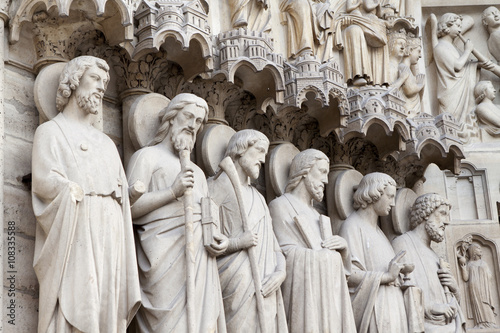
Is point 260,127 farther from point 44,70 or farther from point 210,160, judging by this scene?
point 44,70

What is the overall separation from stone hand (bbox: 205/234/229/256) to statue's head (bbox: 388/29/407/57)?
11.2 feet

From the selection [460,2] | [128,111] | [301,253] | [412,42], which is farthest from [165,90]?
[460,2]

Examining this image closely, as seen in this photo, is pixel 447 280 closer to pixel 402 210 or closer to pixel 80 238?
pixel 402 210

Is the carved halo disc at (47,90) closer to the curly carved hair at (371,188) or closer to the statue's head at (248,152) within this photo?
the statue's head at (248,152)

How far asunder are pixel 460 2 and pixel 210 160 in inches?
154

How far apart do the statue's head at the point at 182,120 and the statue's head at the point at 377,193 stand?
6.23ft

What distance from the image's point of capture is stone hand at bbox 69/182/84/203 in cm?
688

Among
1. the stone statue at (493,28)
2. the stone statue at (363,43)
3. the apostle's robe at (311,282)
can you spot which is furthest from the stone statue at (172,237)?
the stone statue at (493,28)

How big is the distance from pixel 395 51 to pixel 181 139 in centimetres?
311

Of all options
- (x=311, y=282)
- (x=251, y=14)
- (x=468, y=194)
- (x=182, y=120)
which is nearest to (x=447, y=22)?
(x=468, y=194)

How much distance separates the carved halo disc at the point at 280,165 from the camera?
9.02 m

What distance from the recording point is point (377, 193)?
30.5 feet

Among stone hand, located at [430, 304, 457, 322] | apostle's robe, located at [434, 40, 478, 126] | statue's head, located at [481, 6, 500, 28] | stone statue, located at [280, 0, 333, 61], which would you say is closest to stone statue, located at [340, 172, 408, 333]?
stone hand, located at [430, 304, 457, 322]

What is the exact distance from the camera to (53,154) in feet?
23.4
